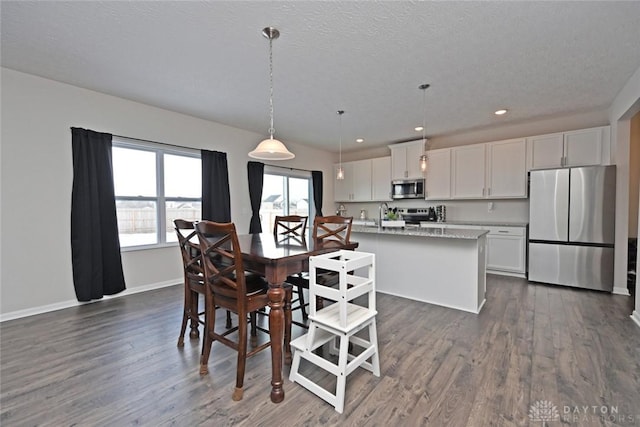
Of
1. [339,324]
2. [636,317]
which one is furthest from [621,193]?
[339,324]

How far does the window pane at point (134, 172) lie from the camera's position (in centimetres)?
350

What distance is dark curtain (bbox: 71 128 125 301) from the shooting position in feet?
10.1

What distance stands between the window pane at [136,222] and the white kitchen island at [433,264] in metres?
2.86

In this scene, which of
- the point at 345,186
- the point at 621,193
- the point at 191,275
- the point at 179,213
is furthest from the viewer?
the point at 345,186

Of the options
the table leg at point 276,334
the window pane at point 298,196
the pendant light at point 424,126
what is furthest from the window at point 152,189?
the pendant light at point 424,126

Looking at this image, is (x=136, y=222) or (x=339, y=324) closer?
(x=339, y=324)

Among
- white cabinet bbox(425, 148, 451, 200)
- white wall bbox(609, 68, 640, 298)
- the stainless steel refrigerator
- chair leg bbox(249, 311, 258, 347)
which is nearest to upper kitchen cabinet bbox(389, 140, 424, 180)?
white cabinet bbox(425, 148, 451, 200)

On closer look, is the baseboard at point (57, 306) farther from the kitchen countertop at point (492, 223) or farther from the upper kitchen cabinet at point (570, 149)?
the upper kitchen cabinet at point (570, 149)

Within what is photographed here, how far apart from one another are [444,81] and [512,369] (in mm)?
2735

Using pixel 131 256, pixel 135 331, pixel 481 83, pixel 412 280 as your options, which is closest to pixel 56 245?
pixel 131 256

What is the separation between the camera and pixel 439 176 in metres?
5.13

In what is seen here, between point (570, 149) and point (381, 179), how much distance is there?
3.06 m

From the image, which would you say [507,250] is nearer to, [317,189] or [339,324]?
[317,189]

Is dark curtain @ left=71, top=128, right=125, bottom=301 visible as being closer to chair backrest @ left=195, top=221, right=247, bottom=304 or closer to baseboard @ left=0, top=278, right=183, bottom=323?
baseboard @ left=0, top=278, right=183, bottom=323
